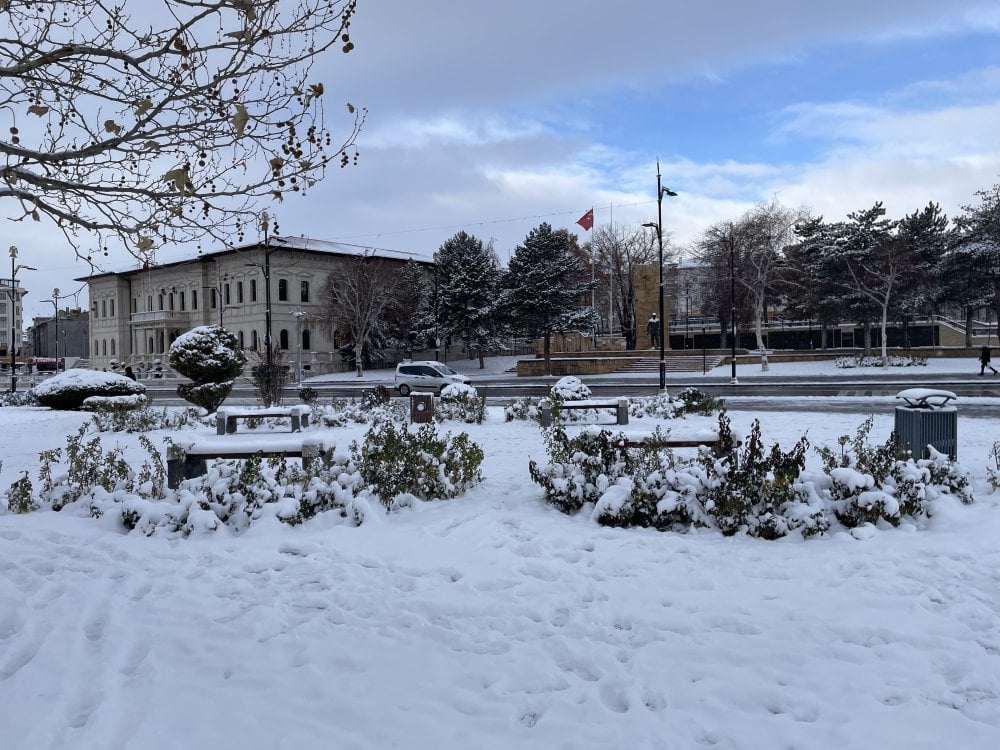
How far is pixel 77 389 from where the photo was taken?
22.1 m

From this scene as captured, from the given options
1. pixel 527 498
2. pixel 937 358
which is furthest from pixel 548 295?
pixel 527 498

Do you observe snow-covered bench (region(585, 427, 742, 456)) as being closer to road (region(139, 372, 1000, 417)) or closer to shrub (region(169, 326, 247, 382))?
road (region(139, 372, 1000, 417))

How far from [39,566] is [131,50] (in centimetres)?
401

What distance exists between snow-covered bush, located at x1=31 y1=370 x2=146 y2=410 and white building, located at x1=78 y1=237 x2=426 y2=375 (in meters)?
25.3

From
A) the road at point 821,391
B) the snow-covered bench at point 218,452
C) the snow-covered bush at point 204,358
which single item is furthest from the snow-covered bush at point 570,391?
the snow-covered bench at point 218,452

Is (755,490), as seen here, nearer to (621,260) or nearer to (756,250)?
(756,250)

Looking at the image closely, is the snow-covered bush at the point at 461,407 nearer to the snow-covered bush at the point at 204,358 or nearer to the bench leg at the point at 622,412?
the bench leg at the point at 622,412

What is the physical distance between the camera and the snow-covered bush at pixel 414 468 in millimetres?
7277

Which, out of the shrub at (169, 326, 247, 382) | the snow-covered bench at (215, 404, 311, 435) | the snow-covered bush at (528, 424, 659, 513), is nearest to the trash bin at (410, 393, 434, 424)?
the snow-covered bench at (215, 404, 311, 435)

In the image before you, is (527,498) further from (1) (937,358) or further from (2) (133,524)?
(1) (937,358)

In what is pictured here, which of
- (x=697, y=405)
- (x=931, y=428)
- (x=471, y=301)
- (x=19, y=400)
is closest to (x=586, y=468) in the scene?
(x=931, y=428)

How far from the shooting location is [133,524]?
6531 millimetres

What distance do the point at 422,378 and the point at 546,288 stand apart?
604 inches

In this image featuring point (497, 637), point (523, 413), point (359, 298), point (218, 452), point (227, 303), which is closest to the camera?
point (497, 637)
